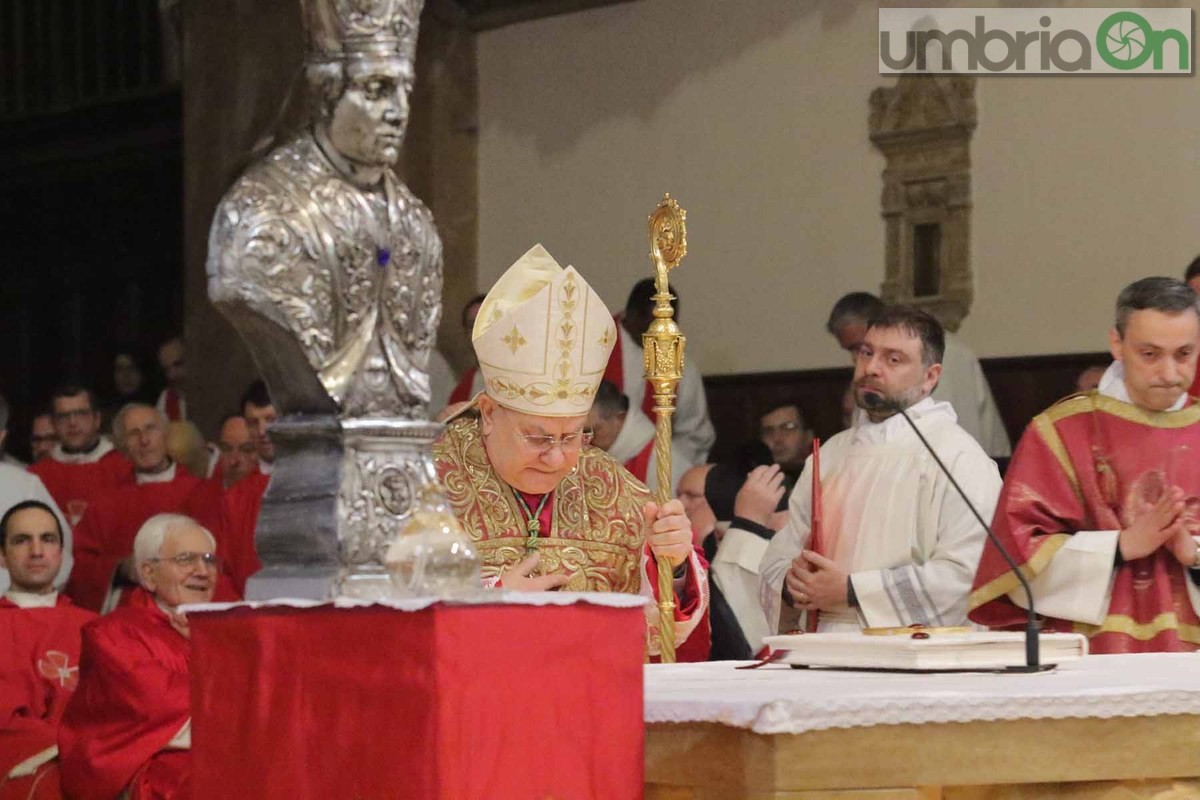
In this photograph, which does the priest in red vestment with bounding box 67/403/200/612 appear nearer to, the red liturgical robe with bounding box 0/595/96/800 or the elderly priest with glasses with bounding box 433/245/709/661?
the red liturgical robe with bounding box 0/595/96/800

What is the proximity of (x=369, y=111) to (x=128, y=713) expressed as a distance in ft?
11.2

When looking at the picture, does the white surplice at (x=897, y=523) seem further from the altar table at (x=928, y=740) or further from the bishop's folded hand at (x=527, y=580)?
the altar table at (x=928, y=740)

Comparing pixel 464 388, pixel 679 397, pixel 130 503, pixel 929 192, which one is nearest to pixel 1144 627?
pixel 679 397

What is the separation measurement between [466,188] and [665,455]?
7.15m

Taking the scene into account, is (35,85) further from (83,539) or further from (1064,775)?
(1064,775)

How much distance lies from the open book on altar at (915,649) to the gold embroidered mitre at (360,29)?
4.01 feet

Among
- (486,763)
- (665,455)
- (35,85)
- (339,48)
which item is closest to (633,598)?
(486,763)

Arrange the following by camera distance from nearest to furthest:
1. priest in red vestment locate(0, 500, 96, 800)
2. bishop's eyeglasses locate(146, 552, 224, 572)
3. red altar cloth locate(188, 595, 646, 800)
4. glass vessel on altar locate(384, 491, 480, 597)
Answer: red altar cloth locate(188, 595, 646, 800)
glass vessel on altar locate(384, 491, 480, 597)
bishop's eyeglasses locate(146, 552, 224, 572)
priest in red vestment locate(0, 500, 96, 800)

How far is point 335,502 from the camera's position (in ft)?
10.1

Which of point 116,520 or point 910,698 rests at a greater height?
Answer: point 116,520

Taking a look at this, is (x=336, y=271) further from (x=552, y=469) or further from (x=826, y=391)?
(x=826, y=391)

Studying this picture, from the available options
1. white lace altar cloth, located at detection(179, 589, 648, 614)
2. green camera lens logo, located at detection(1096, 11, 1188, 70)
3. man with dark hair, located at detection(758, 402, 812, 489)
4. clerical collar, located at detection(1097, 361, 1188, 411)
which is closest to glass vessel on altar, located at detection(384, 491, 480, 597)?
white lace altar cloth, located at detection(179, 589, 648, 614)

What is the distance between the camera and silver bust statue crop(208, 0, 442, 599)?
307 cm

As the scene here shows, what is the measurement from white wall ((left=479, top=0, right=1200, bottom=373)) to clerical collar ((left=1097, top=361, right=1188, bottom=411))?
3.82 m
